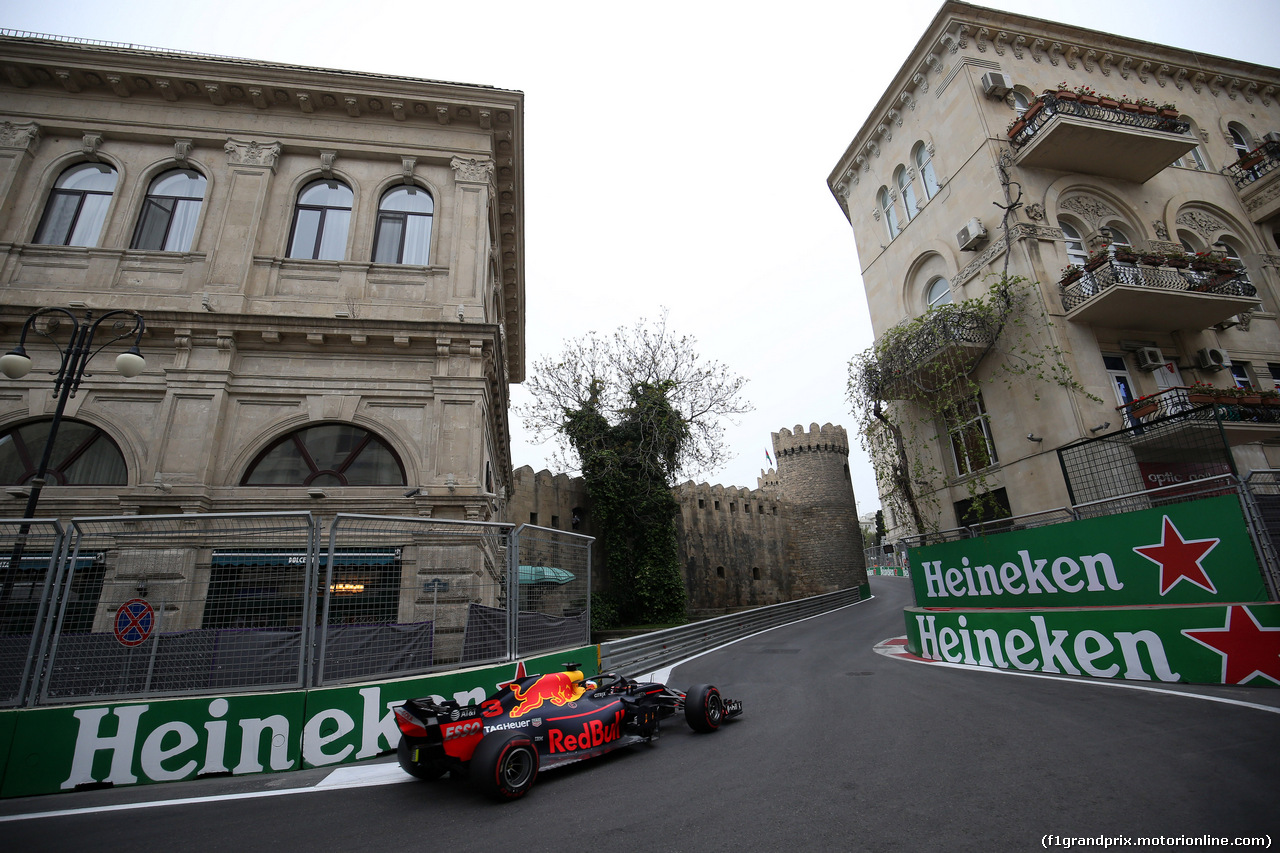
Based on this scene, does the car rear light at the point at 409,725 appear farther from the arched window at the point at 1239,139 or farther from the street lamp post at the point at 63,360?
the arched window at the point at 1239,139

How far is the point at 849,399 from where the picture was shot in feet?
51.4

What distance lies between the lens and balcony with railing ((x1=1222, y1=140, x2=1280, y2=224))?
54.4 feet

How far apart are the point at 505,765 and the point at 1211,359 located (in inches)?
738

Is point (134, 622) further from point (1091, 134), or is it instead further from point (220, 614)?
point (1091, 134)

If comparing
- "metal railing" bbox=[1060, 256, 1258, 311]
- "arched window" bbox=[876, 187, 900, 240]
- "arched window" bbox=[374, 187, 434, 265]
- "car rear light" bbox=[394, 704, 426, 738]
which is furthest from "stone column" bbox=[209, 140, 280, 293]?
"metal railing" bbox=[1060, 256, 1258, 311]

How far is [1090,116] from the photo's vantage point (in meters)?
14.1

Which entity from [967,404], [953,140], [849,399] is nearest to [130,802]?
[849,399]

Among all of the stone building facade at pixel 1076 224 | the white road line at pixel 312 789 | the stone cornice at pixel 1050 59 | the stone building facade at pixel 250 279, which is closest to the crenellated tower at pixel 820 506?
the stone building facade at pixel 1076 224

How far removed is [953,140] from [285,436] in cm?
1846

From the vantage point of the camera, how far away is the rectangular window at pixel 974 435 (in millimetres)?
14711

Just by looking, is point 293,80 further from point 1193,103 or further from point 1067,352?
point 1193,103

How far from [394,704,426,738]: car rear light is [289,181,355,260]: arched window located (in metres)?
10.1

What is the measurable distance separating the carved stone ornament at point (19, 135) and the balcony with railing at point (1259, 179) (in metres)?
30.9

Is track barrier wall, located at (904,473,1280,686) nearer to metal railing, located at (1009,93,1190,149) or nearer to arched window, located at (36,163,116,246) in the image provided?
metal railing, located at (1009,93,1190,149)
